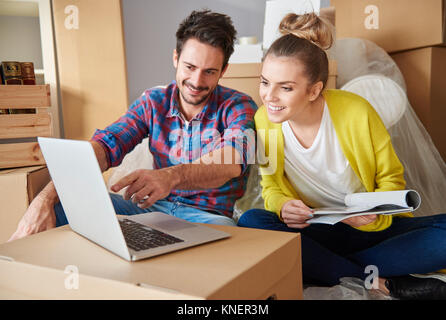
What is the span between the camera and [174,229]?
738 millimetres

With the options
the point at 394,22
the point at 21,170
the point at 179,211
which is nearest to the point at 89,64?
the point at 21,170

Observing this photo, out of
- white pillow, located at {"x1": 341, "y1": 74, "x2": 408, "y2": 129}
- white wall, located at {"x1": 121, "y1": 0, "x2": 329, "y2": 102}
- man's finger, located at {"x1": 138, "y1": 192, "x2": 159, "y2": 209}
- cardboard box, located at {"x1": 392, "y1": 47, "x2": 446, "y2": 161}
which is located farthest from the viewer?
white wall, located at {"x1": 121, "y1": 0, "x2": 329, "y2": 102}

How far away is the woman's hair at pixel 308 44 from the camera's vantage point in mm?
1060

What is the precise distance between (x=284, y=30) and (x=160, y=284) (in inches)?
33.7

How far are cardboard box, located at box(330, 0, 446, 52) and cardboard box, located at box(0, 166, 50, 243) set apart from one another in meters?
1.44

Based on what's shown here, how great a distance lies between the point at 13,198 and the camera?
1.25 m

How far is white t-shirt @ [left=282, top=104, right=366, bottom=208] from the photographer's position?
108 centimetres

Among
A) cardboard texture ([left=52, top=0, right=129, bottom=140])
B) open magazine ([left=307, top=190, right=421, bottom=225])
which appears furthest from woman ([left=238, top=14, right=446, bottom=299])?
cardboard texture ([left=52, top=0, right=129, bottom=140])

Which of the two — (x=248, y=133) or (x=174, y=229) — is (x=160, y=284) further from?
(x=248, y=133)

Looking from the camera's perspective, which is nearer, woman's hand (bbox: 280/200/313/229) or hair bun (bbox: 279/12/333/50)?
woman's hand (bbox: 280/200/313/229)

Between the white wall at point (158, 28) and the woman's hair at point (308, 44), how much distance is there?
110 centimetres

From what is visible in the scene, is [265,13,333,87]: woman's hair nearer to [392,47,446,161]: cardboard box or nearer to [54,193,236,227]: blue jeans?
[54,193,236,227]: blue jeans

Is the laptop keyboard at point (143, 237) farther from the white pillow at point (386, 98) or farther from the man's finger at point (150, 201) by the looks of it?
the white pillow at point (386, 98)

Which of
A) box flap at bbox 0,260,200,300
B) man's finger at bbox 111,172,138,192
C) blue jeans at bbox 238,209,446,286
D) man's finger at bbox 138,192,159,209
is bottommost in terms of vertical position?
blue jeans at bbox 238,209,446,286
